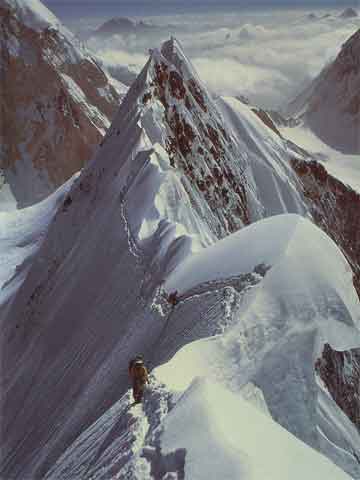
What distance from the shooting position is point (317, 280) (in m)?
11.9

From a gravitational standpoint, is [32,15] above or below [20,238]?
above

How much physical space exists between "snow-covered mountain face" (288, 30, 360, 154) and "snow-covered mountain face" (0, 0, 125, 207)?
4797 centimetres

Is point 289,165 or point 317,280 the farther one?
point 289,165

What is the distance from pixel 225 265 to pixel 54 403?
667cm

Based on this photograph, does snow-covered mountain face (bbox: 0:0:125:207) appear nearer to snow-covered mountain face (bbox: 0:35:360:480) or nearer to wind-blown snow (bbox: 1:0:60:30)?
wind-blown snow (bbox: 1:0:60:30)

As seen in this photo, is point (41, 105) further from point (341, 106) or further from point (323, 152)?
point (341, 106)

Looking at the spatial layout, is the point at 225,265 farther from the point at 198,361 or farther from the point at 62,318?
the point at 62,318

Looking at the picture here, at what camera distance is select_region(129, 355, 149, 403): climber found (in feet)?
30.6

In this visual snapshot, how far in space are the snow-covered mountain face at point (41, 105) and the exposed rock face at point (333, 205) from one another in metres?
37.2

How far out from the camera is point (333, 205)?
126 feet

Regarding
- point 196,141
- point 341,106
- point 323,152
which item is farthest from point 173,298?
point 341,106

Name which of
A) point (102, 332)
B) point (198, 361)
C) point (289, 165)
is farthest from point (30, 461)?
point (289, 165)

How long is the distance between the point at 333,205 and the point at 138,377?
3128 centimetres

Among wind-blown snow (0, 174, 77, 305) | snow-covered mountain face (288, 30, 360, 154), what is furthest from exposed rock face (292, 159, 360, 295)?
snow-covered mountain face (288, 30, 360, 154)
